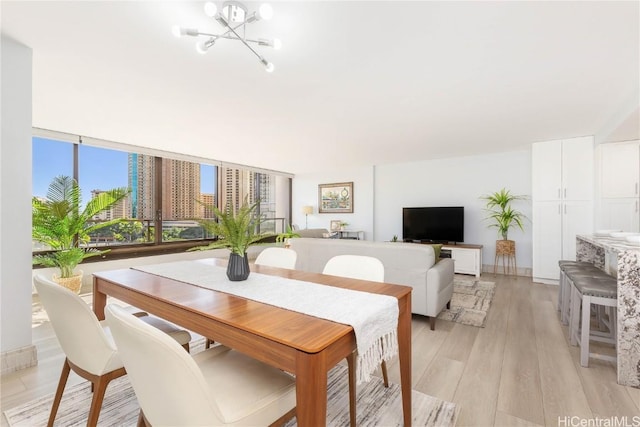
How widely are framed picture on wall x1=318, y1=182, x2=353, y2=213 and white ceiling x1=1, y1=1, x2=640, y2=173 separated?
294cm

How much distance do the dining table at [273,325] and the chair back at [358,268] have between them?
0.22 m

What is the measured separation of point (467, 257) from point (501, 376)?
3.42 metres

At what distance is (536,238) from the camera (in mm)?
4484

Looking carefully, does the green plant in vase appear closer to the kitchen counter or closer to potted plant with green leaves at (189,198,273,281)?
the kitchen counter

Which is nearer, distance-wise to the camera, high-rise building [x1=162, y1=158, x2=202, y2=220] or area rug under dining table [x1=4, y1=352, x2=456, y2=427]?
area rug under dining table [x1=4, y1=352, x2=456, y2=427]

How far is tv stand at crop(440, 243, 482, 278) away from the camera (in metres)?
4.91

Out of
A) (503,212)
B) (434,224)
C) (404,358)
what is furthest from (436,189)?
(404,358)

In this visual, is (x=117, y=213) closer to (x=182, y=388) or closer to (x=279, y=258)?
(x=279, y=258)

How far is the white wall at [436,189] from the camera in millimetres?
5117

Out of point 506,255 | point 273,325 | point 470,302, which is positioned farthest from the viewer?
point 506,255

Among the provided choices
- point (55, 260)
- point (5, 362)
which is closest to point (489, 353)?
point (5, 362)

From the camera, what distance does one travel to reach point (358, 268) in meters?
1.87

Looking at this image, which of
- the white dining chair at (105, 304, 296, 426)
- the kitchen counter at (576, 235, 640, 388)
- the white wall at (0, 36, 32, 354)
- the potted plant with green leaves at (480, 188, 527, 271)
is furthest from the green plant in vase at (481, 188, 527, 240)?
the white wall at (0, 36, 32, 354)

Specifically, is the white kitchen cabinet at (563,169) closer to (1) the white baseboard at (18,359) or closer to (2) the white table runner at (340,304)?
(2) the white table runner at (340,304)
